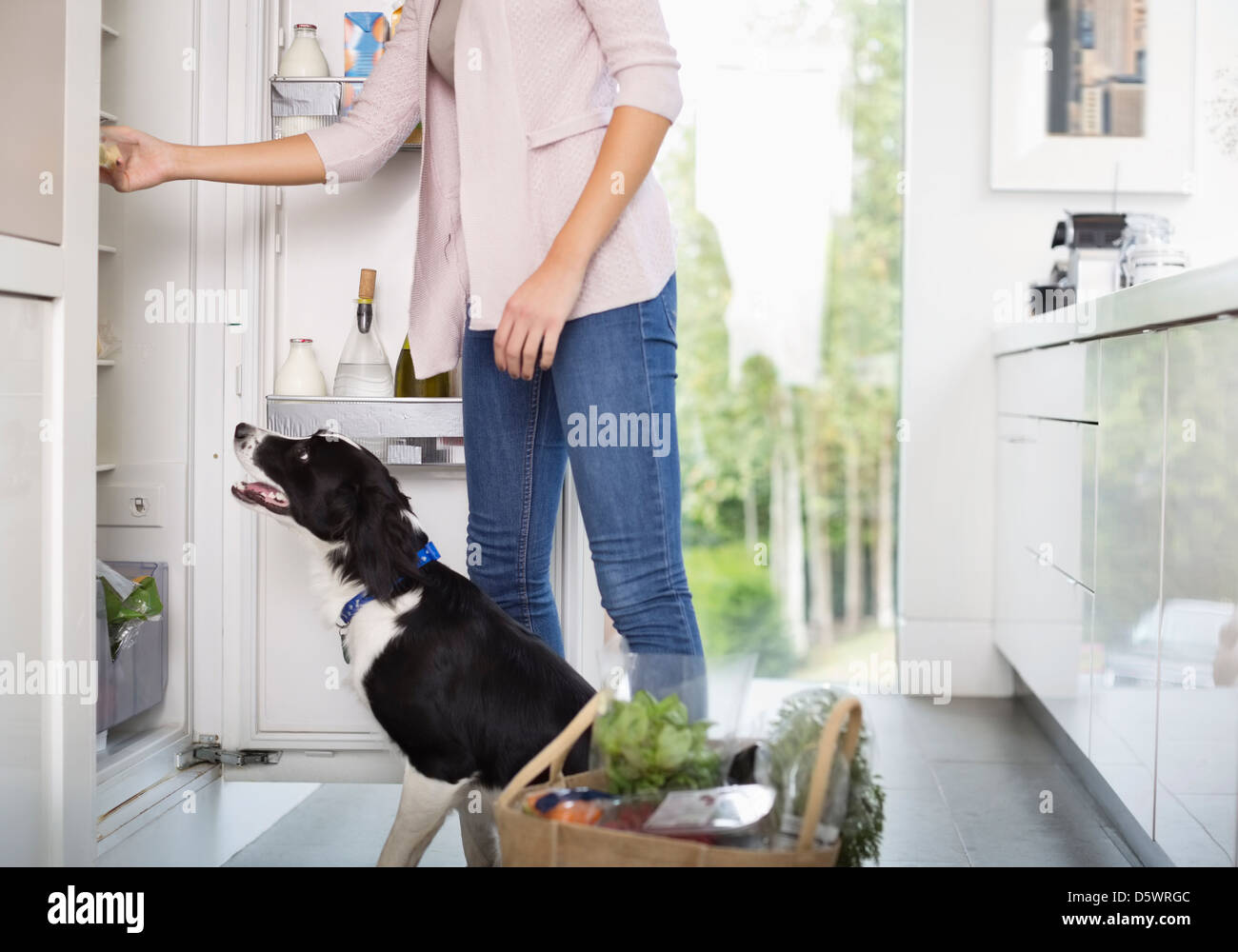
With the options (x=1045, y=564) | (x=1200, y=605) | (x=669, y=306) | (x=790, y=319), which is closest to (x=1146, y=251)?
(x=1045, y=564)

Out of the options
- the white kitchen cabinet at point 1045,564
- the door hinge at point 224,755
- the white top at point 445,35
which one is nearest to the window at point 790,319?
the white kitchen cabinet at point 1045,564

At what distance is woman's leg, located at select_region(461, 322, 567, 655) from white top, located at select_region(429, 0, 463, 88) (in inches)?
15.7

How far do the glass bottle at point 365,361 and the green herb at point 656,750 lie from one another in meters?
1.06

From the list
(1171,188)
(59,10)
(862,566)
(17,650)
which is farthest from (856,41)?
(17,650)

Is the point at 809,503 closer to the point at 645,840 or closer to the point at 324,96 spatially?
the point at 324,96

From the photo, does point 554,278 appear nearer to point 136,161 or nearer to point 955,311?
point 136,161

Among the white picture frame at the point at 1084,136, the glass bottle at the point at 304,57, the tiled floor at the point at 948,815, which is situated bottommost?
the tiled floor at the point at 948,815

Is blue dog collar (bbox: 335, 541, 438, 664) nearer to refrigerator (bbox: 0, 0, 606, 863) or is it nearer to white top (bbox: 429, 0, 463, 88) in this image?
refrigerator (bbox: 0, 0, 606, 863)

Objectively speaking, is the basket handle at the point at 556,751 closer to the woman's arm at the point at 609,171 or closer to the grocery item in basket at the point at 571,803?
the grocery item in basket at the point at 571,803

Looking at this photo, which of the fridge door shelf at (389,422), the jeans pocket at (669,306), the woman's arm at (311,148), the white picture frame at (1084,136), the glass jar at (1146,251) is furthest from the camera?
the white picture frame at (1084,136)

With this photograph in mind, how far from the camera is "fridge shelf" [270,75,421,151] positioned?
6.65ft

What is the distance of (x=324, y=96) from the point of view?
2031 mm

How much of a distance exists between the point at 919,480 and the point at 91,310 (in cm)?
245

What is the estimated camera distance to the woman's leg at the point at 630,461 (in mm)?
1398
